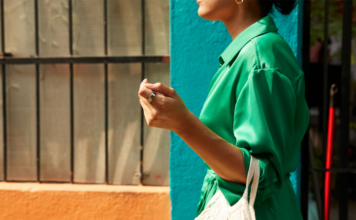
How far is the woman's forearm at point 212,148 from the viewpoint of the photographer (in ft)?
3.30

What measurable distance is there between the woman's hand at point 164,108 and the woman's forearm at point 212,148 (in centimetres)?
2

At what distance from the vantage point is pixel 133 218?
8.60 feet

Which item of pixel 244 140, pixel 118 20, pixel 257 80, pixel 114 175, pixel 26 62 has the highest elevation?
pixel 118 20

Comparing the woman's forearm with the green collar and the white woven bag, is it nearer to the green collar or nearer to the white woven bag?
the white woven bag

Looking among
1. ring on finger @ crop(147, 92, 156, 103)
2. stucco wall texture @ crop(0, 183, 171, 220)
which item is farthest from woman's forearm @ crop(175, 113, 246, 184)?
stucco wall texture @ crop(0, 183, 171, 220)

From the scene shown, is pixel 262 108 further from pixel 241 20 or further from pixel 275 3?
pixel 275 3

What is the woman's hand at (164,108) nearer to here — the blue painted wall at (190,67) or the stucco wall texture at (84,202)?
the blue painted wall at (190,67)

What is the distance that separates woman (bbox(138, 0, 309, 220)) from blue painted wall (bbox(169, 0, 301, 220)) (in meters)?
1.08

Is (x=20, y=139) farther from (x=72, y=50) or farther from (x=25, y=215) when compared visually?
(x=72, y=50)

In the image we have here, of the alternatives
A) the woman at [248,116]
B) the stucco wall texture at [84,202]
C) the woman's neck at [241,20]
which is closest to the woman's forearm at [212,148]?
the woman at [248,116]

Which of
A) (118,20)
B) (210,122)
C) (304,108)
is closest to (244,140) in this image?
(210,122)

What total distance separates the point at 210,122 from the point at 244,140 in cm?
18

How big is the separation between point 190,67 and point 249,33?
1.14 metres

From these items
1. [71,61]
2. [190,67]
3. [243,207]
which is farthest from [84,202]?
[243,207]
